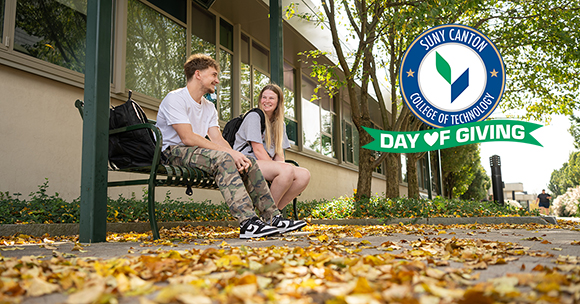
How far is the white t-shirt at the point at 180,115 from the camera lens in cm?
341

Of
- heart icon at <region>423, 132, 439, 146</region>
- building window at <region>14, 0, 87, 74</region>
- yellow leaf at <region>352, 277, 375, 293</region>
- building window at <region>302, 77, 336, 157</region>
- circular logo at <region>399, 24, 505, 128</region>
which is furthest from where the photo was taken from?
building window at <region>302, 77, 336, 157</region>

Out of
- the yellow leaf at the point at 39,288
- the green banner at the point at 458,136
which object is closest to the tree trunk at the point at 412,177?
the green banner at the point at 458,136

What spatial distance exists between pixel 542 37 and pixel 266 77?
641 centimetres

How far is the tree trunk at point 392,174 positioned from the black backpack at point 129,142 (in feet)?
22.2

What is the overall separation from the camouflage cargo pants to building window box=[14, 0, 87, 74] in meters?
3.17

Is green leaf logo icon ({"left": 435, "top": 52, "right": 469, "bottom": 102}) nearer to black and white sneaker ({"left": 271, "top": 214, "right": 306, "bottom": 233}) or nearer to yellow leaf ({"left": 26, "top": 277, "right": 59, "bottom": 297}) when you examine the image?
black and white sneaker ({"left": 271, "top": 214, "right": 306, "bottom": 233})

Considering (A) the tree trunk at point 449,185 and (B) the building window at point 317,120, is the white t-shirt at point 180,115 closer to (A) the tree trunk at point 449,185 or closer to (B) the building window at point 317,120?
(B) the building window at point 317,120

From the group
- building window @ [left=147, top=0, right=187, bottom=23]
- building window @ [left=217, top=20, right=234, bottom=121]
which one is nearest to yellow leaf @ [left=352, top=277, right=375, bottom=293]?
building window @ [left=147, top=0, right=187, bottom=23]

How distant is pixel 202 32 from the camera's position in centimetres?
882

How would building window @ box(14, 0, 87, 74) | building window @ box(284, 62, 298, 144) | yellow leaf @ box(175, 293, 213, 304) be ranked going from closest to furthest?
yellow leaf @ box(175, 293, 213, 304), building window @ box(14, 0, 87, 74), building window @ box(284, 62, 298, 144)

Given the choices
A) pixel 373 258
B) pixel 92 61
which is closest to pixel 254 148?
pixel 92 61

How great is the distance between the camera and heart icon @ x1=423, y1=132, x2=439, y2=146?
591 cm

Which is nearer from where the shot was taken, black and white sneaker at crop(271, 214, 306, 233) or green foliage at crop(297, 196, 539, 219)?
black and white sneaker at crop(271, 214, 306, 233)

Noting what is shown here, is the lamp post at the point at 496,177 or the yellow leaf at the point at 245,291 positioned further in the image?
the lamp post at the point at 496,177
